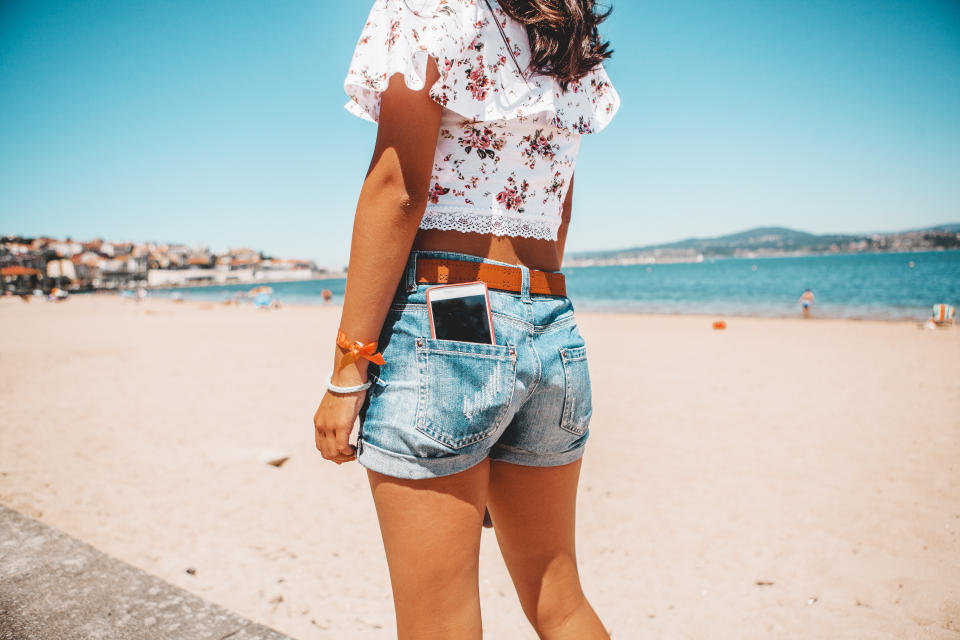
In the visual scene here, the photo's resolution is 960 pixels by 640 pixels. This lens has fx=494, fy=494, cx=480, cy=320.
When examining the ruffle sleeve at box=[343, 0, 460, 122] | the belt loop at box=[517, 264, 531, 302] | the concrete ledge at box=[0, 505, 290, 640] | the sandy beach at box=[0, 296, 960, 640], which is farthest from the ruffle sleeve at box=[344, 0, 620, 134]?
the sandy beach at box=[0, 296, 960, 640]

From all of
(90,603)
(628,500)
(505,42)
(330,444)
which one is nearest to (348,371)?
(330,444)

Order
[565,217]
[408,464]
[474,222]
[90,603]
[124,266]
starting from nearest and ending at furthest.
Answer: [408,464] < [474,222] < [565,217] < [90,603] < [124,266]

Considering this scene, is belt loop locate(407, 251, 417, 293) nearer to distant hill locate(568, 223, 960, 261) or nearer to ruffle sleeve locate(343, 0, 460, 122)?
ruffle sleeve locate(343, 0, 460, 122)

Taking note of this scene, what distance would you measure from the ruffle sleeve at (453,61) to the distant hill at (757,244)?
153 meters

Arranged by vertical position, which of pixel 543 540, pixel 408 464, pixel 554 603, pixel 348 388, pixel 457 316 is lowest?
pixel 554 603

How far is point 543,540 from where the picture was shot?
1104 mm

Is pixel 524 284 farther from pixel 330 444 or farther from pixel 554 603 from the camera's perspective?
pixel 554 603

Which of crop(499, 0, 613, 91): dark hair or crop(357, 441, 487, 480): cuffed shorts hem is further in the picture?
crop(499, 0, 613, 91): dark hair

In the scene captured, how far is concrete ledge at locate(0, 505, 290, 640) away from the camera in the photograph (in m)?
1.52

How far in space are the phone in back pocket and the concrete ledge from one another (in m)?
1.37

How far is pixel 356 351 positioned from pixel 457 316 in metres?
0.19

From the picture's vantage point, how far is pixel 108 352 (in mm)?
9891

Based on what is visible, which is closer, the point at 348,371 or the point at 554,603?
the point at 348,371

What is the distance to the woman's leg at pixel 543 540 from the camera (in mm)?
1076
